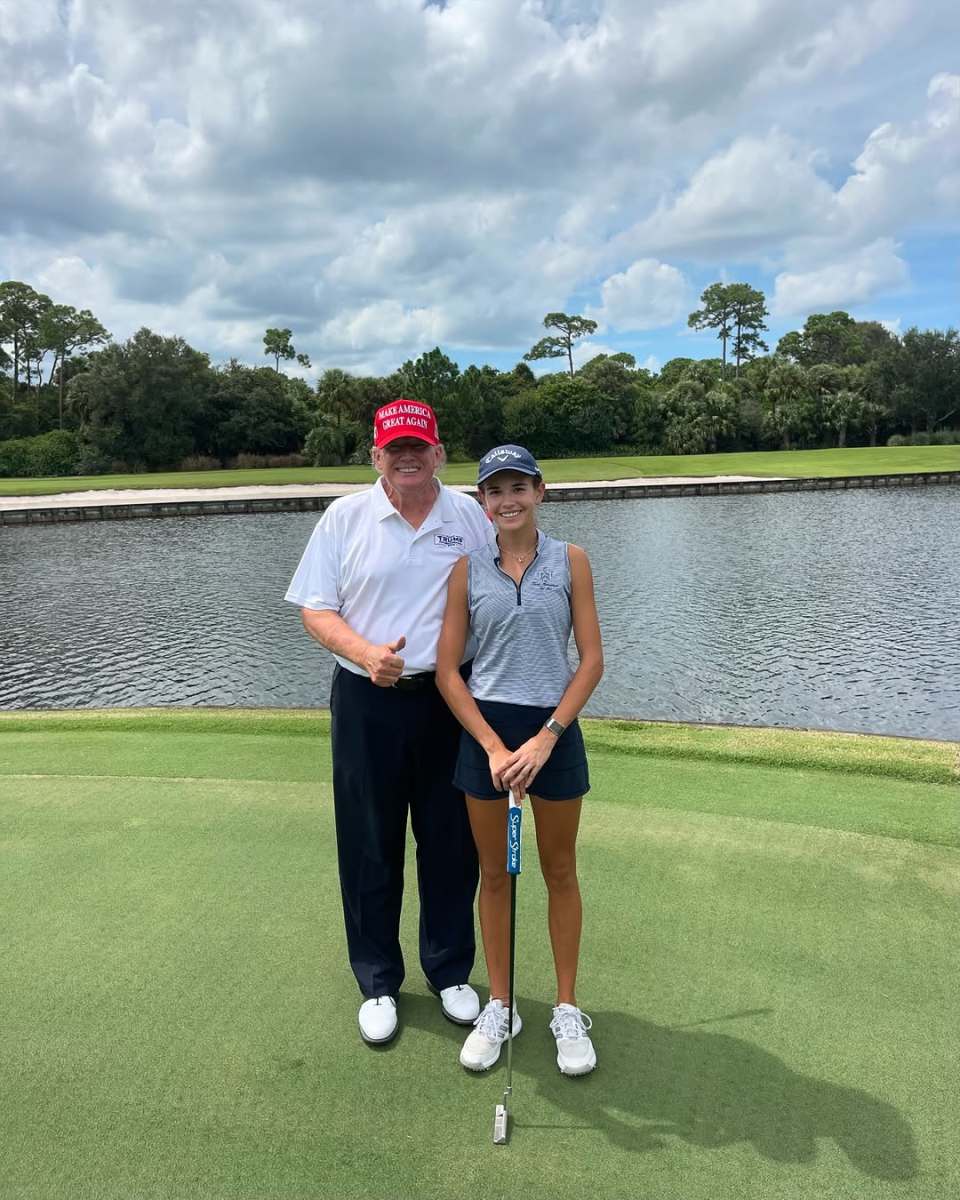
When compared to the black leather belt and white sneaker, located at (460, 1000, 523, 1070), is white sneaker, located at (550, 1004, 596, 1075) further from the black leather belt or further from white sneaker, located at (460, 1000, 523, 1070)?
the black leather belt

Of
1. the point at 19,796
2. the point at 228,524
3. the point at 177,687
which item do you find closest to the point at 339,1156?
the point at 19,796

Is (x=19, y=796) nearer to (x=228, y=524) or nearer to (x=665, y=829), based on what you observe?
(x=665, y=829)

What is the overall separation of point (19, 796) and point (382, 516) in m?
3.27

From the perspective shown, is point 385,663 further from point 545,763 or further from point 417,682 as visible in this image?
point 545,763

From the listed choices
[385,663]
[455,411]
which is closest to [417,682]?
[385,663]

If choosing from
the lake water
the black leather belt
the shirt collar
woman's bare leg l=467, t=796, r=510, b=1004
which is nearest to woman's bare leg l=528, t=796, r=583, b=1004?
woman's bare leg l=467, t=796, r=510, b=1004

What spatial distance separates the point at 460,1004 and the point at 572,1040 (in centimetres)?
49

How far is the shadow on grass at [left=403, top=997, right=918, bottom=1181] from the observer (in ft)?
7.50

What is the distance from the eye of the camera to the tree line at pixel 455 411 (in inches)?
2451

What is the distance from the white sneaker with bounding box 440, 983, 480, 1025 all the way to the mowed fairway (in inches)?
2.2

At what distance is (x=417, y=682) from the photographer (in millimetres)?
2824

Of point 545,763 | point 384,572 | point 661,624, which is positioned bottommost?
point 661,624

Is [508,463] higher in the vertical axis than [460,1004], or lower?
higher

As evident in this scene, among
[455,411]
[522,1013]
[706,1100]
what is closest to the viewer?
[706,1100]
